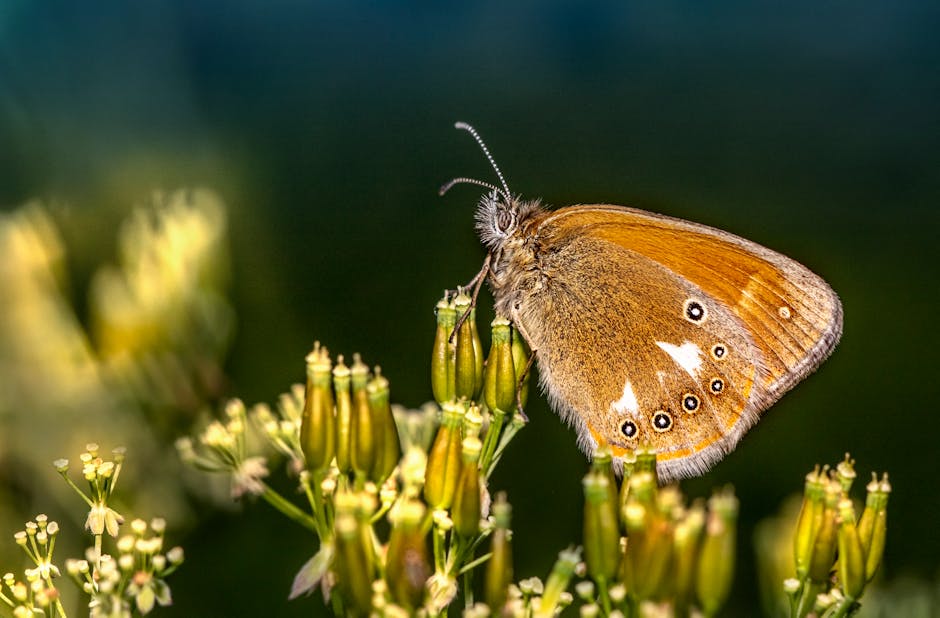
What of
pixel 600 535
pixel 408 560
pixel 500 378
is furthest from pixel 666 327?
pixel 408 560

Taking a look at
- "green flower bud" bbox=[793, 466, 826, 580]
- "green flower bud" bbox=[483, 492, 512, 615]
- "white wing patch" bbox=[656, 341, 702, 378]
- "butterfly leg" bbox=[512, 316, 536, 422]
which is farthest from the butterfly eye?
"green flower bud" bbox=[483, 492, 512, 615]

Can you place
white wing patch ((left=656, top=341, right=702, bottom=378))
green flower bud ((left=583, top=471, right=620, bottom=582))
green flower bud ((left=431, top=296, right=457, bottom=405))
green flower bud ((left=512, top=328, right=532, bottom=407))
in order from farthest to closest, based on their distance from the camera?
white wing patch ((left=656, top=341, right=702, bottom=378)) < green flower bud ((left=512, top=328, right=532, bottom=407)) < green flower bud ((left=431, top=296, right=457, bottom=405)) < green flower bud ((left=583, top=471, right=620, bottom=582))

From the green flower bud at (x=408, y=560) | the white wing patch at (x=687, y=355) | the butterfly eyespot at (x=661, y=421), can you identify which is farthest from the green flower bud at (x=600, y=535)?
the white wing patch at (x=687, y=355)

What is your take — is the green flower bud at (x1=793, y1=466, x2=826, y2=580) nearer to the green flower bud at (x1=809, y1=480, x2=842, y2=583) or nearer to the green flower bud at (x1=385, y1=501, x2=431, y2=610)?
the green flower bud at (x1=809, y1=480, x2=842, y2=583)

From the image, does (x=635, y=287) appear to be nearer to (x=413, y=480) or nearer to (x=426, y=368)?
(x=426, y=368)

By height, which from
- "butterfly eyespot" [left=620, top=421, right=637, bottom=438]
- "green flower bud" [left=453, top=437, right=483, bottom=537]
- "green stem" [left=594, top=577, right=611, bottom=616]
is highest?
"butterfly eyespot" [left=620, top=421, right=637, bottom=438]

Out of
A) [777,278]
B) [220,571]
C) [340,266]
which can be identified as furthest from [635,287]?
[220,571]

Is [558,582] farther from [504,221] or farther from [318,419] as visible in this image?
[504,221]

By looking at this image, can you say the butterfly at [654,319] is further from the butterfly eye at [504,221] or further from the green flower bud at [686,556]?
the green flower bud at [686,556]
